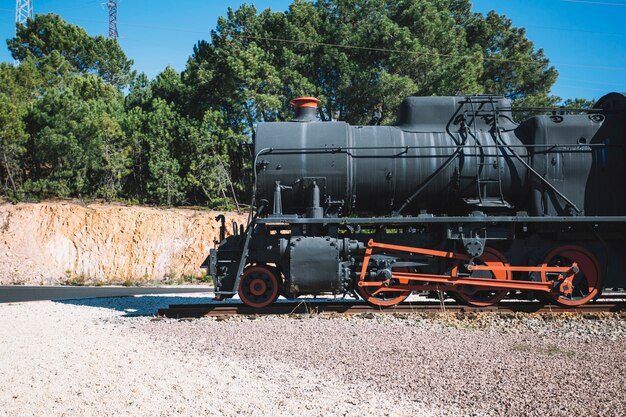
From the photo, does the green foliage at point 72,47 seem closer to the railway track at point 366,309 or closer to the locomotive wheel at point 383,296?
the railway track at point 366,309

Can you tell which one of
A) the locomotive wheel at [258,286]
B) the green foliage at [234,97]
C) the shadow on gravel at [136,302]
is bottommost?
the shadow on gravel at [136,302]

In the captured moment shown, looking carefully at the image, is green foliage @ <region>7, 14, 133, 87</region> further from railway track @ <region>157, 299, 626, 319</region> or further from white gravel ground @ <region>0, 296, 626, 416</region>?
white gravel ground @ <region>0, 296, 626, 416</region>

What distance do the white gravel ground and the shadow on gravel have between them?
4.85 feet

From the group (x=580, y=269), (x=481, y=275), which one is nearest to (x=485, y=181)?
(x=481, y=275)

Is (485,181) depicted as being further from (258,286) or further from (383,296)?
(258,286)

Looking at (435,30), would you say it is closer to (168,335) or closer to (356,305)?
(356,305)

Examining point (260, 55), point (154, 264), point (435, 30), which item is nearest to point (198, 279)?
point (154, 264)

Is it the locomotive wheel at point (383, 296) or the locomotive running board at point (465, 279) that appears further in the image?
the locomotive wheel at point (383, 296)

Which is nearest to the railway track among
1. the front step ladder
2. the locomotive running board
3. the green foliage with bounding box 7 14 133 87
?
the locomotive running board

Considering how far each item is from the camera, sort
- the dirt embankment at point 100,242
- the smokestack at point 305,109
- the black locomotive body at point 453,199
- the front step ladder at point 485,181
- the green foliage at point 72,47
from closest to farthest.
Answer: the black locomotive body at point 453,199
the front step ladder at point 485,181
the smokestack at point 305,109
the dirt embankment at point 100,242
the green foliage at point 72,47

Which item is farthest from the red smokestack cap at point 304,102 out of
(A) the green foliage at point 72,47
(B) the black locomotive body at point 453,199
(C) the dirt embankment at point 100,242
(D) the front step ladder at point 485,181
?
(A) the green foliage at point 72,47

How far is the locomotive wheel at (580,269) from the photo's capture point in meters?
8.84

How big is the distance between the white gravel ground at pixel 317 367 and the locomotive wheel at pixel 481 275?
0.74 m

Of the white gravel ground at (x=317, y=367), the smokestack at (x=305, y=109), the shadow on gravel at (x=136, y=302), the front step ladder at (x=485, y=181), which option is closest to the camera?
the white gravel ground at (x=317, y=367)
